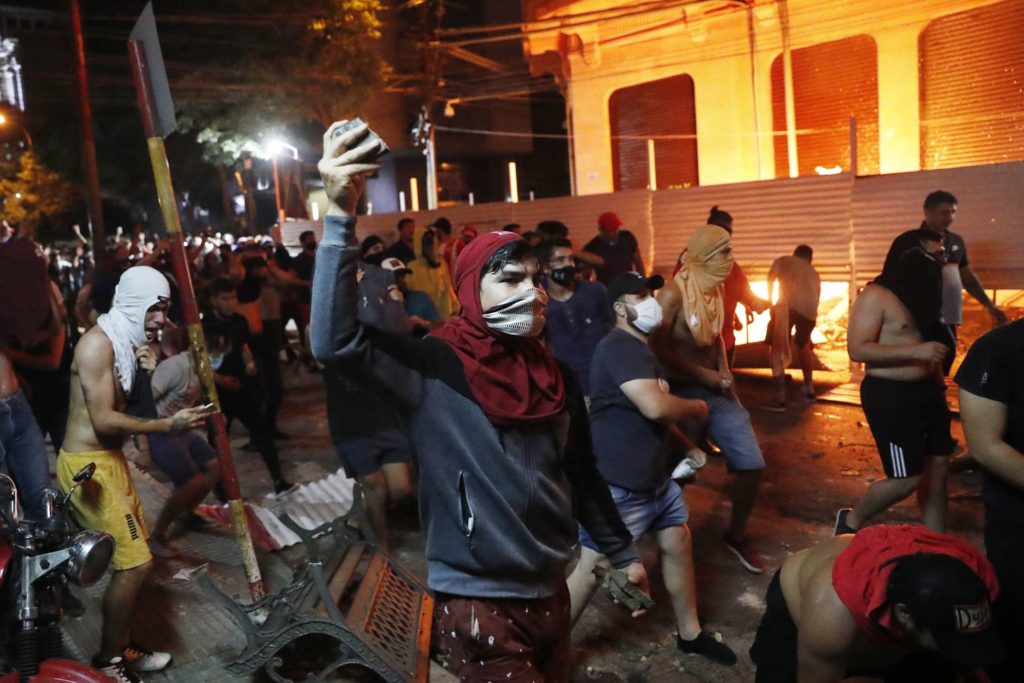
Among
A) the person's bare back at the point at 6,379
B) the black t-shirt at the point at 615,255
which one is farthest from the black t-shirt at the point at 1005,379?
the black t-shirt at the point at 615,255

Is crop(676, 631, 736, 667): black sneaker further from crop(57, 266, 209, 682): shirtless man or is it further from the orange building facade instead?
the orange building facade

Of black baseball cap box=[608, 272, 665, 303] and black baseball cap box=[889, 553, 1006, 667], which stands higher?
black baseball cap box=[608, 272, 665, 303]

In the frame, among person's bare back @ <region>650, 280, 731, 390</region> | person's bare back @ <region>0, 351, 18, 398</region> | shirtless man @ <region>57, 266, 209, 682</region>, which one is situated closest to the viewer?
shirtless man @ <region>57, 266, 209, 682</region>

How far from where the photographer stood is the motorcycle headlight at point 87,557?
314 centimetres

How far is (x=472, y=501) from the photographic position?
245 centimetres

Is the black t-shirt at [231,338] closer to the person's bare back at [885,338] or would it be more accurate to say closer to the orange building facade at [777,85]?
the person's bare back at [885,338]

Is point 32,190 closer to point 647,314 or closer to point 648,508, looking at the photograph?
point 647,314

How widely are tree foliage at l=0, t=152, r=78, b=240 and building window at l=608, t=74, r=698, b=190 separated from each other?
20030 millimetres

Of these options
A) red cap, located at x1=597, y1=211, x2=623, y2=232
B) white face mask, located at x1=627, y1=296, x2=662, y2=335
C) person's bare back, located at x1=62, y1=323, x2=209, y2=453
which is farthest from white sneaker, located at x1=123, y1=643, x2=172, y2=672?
red cap, located at x1=597, y1=211, x2=623, y2=232

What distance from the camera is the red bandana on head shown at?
2416mm

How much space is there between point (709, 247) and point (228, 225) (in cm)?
3521

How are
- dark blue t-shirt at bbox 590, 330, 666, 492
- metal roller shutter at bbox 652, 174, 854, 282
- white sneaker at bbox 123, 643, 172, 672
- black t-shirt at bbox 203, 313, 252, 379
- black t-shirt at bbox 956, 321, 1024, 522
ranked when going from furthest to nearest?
metal roller shutter at bbox 652, 174, 854, 282
black t-shirt at bbox 203, 313, 252, 379
white sneaker at bbox 123, 643, 172, 672
dark blue t-shirt at bbox 590, 330, 666, 492
black t-shirt at bbox 956, 321, 1024, 522

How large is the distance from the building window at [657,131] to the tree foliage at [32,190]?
2003 centimetres

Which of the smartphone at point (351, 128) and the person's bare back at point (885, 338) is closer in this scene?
the smartphone at point (351, 128)
